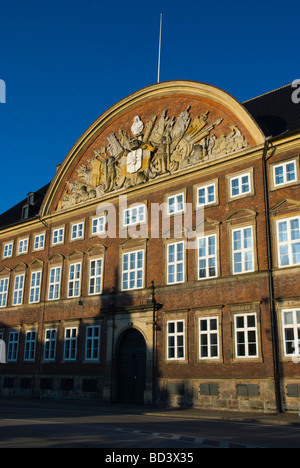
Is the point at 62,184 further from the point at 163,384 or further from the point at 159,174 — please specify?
the point at 163,384

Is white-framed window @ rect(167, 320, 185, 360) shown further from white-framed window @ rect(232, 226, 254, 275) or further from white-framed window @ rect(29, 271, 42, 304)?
white-framed window @ rect(29, 271, 42, 304)

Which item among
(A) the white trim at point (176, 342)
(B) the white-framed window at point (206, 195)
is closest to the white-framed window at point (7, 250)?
(A) the white trim at point (176, 342)

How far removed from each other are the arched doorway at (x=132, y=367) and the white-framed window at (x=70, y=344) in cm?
391

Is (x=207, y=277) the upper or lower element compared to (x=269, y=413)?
upper

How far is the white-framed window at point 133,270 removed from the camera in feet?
93.4

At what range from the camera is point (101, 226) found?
31.9m

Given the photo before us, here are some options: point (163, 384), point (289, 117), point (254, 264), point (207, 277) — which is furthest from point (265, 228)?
point (163, 384)

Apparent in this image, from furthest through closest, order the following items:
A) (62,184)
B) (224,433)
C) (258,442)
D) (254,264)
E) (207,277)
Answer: (62,184), (207,277), (254,264), (224,433), (258,442)

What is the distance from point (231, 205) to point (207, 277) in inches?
156

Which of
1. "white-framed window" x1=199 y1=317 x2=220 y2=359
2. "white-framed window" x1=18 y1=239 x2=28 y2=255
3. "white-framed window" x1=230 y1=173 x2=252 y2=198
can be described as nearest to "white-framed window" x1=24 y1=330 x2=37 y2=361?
"white-framed window" x1=18 y1=239 x2=28 y2=255

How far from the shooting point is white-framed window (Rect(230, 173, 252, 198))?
25125mm

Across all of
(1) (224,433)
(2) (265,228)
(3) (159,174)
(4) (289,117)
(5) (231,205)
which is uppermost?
(4) (289,117)

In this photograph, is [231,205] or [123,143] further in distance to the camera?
[123,143]

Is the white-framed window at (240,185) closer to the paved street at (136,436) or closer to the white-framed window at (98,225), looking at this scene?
the white-framed window at (98,225)
